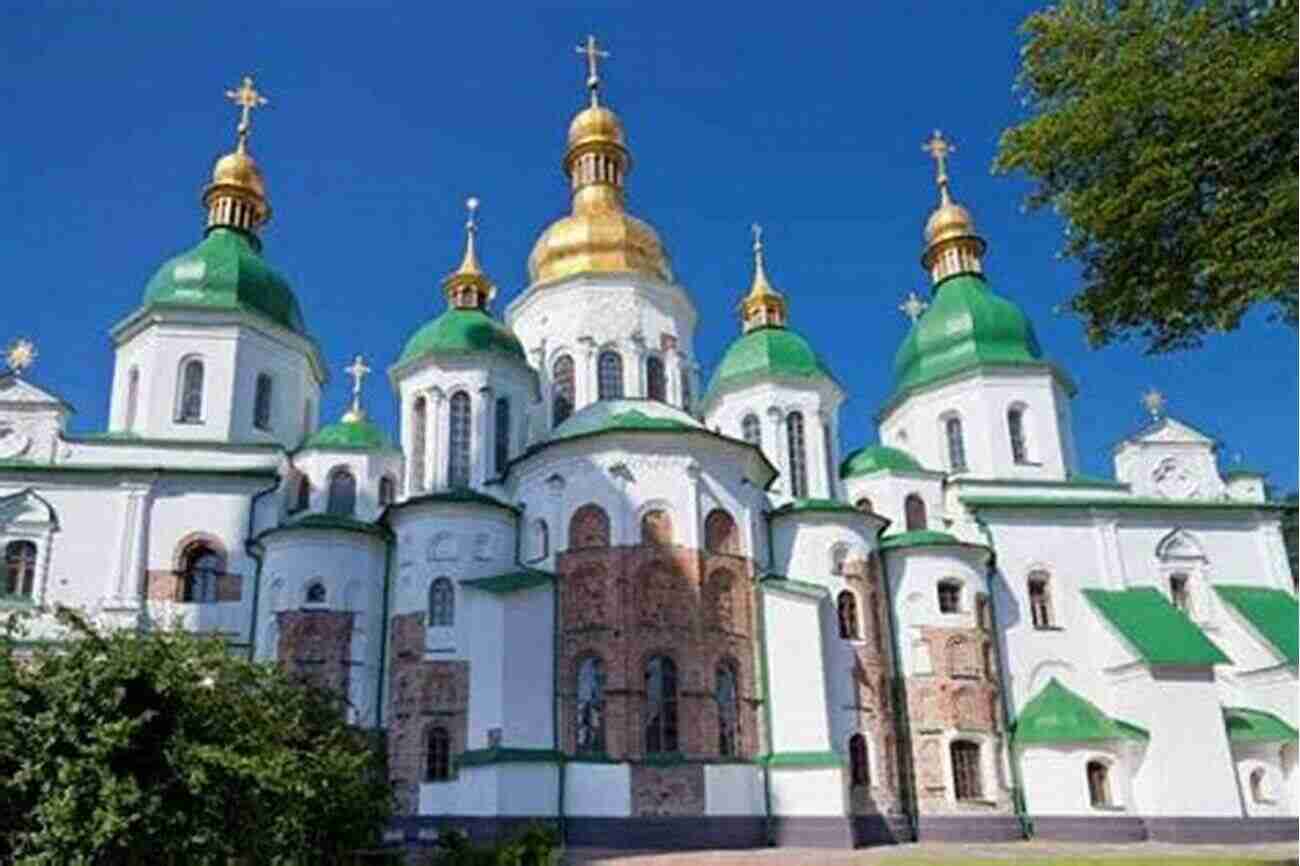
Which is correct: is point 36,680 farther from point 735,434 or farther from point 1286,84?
point 735,434

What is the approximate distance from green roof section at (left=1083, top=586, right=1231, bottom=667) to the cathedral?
149mm

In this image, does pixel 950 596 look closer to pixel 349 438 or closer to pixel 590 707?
pixel 590 707

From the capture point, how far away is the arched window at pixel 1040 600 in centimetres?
3272

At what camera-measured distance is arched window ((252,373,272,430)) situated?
3419cm

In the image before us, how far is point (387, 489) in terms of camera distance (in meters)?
33.6

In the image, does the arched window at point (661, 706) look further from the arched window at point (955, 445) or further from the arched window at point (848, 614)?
the arched window at point (955, 445)

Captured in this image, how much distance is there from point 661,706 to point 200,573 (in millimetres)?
13199

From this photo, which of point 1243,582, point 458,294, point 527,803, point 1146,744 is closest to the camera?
point 527,803

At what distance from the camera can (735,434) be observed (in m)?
35.2

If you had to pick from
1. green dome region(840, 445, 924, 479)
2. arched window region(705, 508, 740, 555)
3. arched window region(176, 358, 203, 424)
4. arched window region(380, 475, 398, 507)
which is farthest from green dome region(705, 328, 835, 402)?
arched window region(176, 358, 203, 424)

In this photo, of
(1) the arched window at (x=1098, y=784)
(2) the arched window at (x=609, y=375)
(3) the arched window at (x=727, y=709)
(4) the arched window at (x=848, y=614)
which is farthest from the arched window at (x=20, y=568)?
(1) the arched window at (x=1098, y=784)

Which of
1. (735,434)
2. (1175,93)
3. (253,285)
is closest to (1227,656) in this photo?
(735,434)

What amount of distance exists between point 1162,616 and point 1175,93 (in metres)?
22.5

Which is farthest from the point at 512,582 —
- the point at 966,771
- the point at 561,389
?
the point at 966,771
